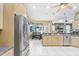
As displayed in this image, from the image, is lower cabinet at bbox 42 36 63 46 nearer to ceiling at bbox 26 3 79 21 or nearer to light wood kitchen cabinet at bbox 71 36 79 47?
light wood kitchen cabinet at bbox 71 36 79 47

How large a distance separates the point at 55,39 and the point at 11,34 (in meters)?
6.67

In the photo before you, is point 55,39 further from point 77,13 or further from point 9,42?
point 9,42

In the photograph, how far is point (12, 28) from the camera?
3.12 meters

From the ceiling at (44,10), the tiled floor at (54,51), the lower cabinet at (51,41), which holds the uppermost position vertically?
the ceiling at (44,10)

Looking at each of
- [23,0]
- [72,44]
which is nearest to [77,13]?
[72,44]

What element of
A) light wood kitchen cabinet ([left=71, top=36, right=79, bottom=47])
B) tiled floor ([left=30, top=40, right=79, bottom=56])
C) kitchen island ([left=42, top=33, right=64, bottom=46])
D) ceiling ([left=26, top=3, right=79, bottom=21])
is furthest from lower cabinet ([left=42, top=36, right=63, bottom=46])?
ceiling ([left=26, top=3, right=79, bottom=21])

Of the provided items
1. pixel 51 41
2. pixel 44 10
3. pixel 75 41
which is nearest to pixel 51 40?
pixel 51 41

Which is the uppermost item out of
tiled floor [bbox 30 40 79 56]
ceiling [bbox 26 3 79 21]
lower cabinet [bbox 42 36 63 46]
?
ceiling [bbox 26 3 79 21]

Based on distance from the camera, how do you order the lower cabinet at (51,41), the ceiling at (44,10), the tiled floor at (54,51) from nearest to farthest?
the tiled floor at (54,51) → the ceiling at (44,10) → the lower cabinet at (51,41)

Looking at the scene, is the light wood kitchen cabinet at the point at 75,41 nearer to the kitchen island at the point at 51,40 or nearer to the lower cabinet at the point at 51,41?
the kitchen island at the point at 51,40

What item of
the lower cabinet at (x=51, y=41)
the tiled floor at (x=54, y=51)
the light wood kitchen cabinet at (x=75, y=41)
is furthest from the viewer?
the lower cabinet at (x=51, y=41)

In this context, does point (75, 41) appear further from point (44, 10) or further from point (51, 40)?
point (44, 10)

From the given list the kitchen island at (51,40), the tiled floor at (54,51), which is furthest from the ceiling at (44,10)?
the tiled floor at (54,51)

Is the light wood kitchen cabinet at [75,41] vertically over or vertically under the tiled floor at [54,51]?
over
